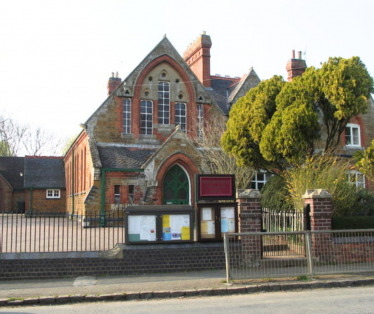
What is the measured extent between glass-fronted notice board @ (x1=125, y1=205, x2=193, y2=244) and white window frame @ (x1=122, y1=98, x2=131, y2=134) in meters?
13.7

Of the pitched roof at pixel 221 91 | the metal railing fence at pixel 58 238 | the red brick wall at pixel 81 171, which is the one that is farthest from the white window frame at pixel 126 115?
the pitched roof at pixel 221 91

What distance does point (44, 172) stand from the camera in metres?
39.9

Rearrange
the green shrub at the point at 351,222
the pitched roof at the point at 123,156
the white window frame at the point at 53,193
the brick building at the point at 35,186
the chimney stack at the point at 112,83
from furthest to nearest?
the white window frame at the point at 53,193 → the brick building at the point at 35,186 → the chimney stack at the point at 112,83 → the pitched roof at the point at 123,156 → the green shrub at the point at 351,222

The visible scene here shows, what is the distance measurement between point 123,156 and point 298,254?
14.7m

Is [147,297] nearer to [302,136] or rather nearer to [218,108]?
[302,136]

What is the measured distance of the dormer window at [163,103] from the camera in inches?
992

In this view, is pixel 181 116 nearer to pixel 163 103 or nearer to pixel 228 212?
pixel 163 103

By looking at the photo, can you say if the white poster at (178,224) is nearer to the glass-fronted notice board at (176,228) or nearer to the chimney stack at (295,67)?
the glass-fronted notice board at (176,228)

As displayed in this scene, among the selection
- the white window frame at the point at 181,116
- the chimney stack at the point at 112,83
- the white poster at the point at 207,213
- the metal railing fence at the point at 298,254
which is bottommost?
the metal railing fence at the point at 298,254

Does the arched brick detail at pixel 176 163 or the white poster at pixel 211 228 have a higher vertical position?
the arched brick detail at pixel 176 163

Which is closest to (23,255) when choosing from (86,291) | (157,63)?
(86,291)

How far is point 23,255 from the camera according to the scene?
10.4 meters

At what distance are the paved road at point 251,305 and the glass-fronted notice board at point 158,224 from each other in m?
2.52

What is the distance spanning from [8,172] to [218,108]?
30415mm
